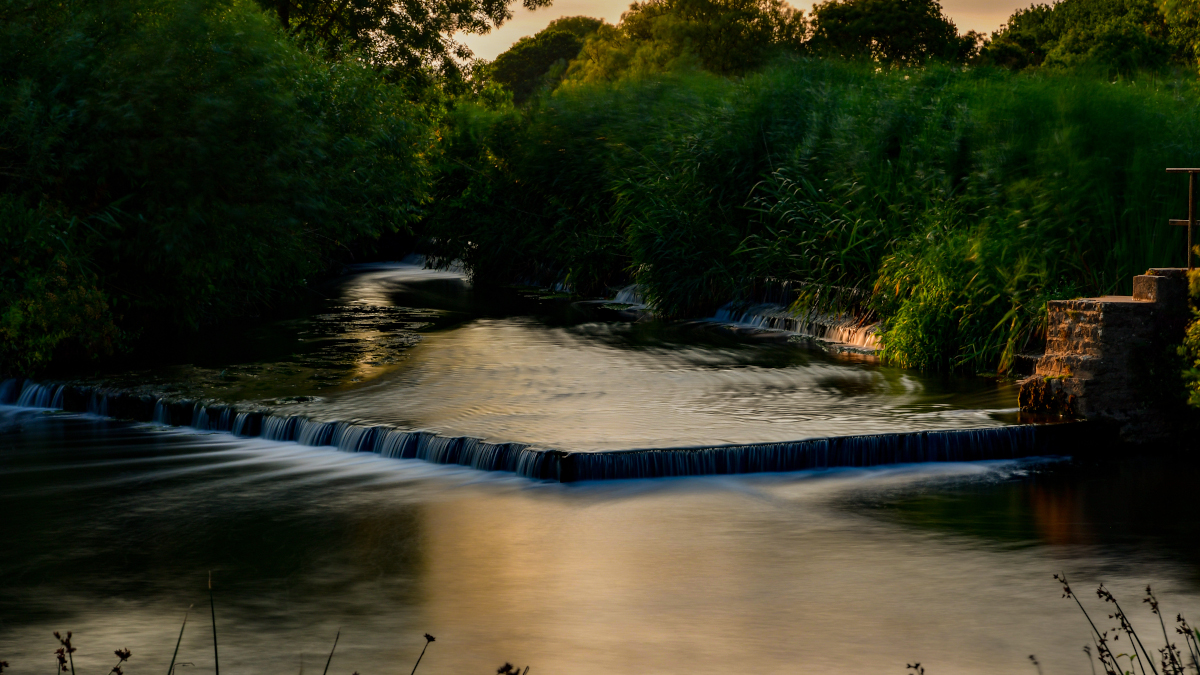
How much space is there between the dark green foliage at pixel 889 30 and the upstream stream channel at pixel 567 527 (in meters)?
45.3

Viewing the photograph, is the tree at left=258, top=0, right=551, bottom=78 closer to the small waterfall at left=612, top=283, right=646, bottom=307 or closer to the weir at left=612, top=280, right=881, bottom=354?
the small waterfall at left=612, top=283, right=646, bottom=307

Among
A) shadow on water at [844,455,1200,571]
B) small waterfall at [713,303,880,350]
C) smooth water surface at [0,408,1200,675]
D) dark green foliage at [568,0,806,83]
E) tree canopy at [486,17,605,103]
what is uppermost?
tree canopy at [486,17,605,103]

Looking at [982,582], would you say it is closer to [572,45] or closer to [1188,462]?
[1188,462]

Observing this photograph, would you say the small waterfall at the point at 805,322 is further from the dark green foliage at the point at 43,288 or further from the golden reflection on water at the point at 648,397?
the dark green foliage at the point at 43,288

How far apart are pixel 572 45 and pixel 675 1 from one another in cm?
3807

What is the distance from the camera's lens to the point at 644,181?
24.3m

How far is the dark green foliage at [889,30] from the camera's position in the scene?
5784 centimetres

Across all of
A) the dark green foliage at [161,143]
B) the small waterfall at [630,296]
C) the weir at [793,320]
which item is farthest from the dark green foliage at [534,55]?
the dark green foliage at [161,143]

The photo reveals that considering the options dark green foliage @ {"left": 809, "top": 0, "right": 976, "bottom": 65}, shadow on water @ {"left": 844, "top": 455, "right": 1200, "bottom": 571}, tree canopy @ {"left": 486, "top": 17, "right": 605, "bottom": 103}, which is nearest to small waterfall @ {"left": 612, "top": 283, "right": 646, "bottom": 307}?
shadow on water @ {"left": 844, "top": 455, "right": 1200, "bottom": 571}

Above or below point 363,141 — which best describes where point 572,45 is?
above

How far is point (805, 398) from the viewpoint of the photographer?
44.2ft

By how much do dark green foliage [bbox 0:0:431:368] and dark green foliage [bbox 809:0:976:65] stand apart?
43541 mm

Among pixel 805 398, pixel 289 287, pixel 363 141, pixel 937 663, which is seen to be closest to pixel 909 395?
pixel 805 398

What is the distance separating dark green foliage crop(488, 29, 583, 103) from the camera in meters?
93.4
